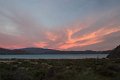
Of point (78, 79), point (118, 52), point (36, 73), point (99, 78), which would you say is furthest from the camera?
point (118, 52)

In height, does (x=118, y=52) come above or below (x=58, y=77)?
above

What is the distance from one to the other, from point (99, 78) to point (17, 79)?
711 centimetres

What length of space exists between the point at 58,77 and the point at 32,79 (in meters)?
2.17

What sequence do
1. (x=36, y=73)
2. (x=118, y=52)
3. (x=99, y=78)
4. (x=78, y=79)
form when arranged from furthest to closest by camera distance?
(x=118, y=52)
(x=36, y=73)
(x=99, y=78)
(x=78, y=79)

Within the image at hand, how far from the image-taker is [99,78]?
23609 mm

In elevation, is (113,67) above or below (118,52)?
below

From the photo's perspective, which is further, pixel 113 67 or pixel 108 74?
pixel 113 67

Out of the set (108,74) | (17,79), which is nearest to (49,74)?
(17,79)

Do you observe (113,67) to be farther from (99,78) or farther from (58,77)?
(58,77)

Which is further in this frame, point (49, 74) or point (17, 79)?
point (49, 74)

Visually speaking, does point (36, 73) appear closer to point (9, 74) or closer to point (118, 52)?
point (9, 74)

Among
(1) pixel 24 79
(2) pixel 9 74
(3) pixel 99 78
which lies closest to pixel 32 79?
(1) pixel 24 79

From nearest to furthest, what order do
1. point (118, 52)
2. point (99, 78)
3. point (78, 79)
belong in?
point (78, 79)
point (99, 78)
point (118, 52)

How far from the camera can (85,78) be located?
21.7 m
